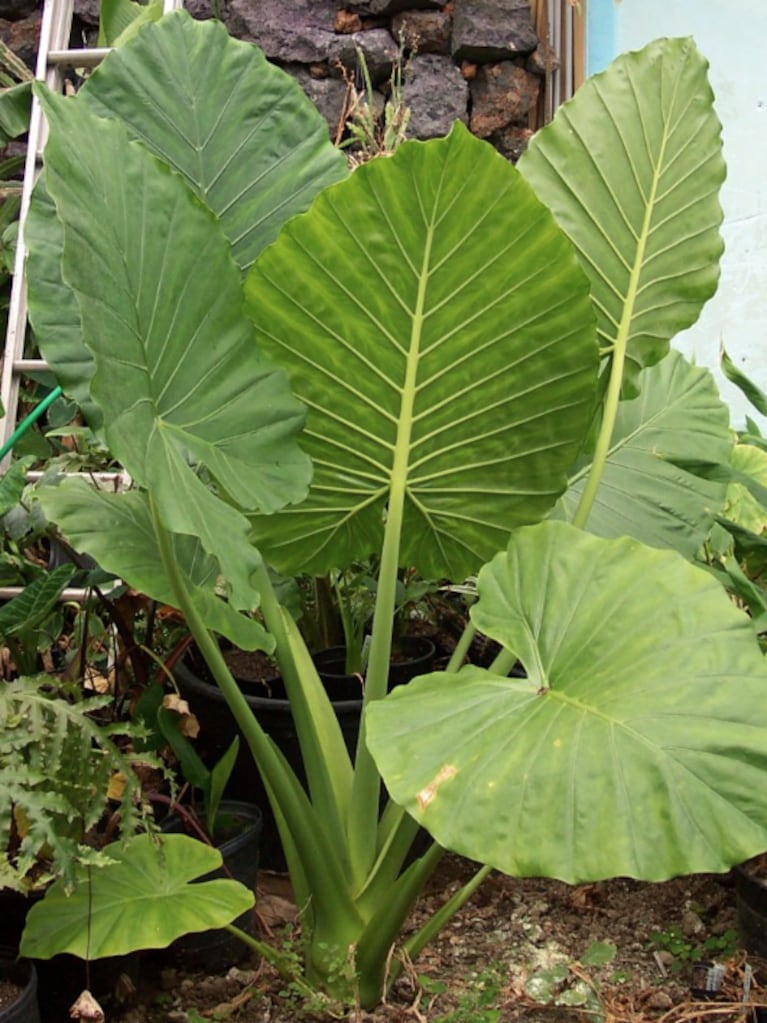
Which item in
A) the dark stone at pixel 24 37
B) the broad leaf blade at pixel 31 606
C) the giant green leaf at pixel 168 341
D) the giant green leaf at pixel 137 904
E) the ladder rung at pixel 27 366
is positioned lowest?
the giant green leaf at pixel 137 904

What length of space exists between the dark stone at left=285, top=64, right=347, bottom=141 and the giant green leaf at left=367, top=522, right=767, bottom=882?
94.3 inches

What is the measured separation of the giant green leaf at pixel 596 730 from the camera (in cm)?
80

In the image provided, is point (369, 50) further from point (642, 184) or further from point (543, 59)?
point (642, 184)

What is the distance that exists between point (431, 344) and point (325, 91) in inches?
89.2

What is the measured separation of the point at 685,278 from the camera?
4.27 ft

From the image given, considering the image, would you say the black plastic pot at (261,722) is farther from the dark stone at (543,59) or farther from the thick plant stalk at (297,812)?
the dark stone at (543,59)

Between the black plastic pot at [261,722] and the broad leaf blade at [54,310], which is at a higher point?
the broad leaf blade at [54,310]

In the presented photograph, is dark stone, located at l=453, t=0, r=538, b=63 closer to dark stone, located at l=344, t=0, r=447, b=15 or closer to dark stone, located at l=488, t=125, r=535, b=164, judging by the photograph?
dark stone, located at l=344, t=0, r=447, b=15

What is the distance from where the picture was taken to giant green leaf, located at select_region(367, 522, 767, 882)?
80 centimetres

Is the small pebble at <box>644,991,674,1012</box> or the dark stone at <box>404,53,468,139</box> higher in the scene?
the dark stone at <box>404,53,468,139</box>

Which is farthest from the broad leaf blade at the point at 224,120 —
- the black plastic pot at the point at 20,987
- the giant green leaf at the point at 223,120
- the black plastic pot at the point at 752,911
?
the black plastic pot at the point at 752,911

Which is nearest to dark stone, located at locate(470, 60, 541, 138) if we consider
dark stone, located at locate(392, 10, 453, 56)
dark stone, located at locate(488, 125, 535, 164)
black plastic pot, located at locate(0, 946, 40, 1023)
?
dark stone, located at locate(488, 125, 535, 164)

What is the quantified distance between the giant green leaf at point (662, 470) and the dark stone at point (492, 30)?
1.83m

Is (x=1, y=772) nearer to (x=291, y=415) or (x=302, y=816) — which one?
(x=302, y=816)
